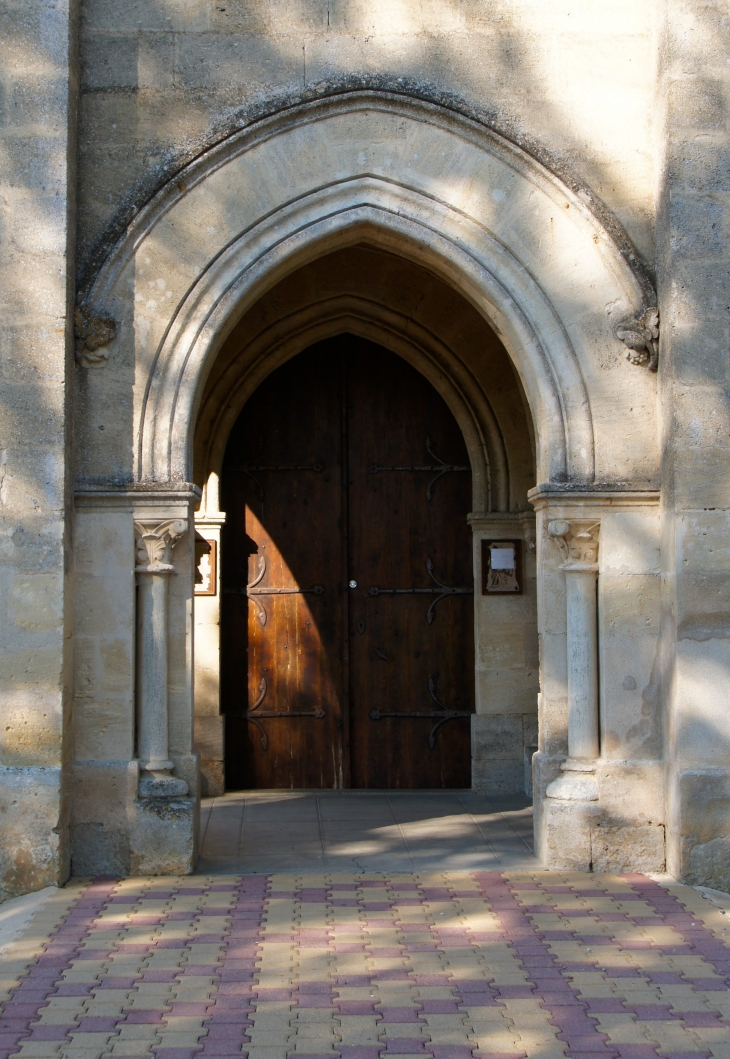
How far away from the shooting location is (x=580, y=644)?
209 inches

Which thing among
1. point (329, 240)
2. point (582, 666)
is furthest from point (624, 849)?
point (329, 240)

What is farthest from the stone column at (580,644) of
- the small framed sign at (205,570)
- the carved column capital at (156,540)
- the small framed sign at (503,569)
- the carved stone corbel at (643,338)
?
the small framed sign at (205,570)

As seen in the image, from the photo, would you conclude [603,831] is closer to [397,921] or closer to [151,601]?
[397,921]

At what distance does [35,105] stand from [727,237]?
3279mm

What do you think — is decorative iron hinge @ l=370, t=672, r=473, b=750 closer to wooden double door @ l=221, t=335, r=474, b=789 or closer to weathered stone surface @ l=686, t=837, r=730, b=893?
wooden double door @ l=221, t=335, r=474, b=789

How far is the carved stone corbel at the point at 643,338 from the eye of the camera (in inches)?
207

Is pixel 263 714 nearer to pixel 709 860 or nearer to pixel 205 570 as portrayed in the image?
pixel 205 570

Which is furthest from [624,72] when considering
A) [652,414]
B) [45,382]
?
[45,382]

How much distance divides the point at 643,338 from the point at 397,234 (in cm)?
131

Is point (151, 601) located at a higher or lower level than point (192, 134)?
lower

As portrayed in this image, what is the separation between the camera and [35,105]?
5090 millimetres

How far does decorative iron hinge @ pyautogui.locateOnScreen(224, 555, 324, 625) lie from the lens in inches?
283

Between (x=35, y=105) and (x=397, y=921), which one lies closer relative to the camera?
(x=397, y=921)

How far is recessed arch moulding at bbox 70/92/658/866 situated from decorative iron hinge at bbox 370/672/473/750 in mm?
1825
